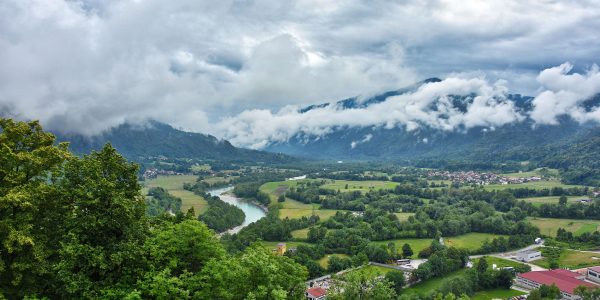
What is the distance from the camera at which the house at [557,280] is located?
49725 mm

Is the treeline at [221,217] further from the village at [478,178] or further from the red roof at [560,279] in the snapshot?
the village at [478,178]

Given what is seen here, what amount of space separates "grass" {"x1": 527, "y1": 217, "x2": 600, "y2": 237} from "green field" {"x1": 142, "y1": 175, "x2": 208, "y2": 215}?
66567 mm

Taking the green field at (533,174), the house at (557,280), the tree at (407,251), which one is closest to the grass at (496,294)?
the house at (557,280)

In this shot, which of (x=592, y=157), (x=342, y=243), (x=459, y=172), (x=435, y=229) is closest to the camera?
(x=342, y=243)

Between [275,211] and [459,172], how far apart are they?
117362mm

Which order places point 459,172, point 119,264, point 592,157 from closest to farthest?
point 119,264, point 592,157, point 459,172

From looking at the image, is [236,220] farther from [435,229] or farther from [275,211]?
[435,229]

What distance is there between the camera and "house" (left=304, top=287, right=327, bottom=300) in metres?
47.5

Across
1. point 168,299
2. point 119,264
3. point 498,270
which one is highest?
point 119,264

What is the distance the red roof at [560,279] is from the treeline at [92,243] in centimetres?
4294

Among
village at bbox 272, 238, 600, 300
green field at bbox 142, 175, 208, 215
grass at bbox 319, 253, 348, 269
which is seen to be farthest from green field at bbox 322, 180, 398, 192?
village at bbox 272, 238, 600, 300

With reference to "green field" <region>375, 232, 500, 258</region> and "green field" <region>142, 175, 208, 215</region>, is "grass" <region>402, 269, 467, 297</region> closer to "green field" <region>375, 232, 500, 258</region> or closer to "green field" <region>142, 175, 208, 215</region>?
"green field" <region>375, 232, 500, 258</region>

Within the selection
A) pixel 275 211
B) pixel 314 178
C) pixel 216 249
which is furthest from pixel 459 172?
pixel 216 249

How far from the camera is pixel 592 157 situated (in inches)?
6865
